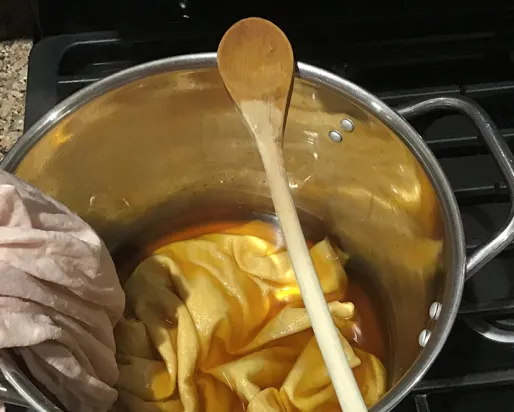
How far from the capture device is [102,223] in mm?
757

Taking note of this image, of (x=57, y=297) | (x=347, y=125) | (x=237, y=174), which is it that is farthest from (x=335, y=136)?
(x=57, y=297)

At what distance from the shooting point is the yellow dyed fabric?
654 mm

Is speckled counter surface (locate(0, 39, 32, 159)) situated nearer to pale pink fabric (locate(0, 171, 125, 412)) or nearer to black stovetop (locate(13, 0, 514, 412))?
black stovetop (locate(13, 0, 514, 412))

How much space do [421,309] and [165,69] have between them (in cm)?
32

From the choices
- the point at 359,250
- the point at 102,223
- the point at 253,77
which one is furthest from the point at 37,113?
the point at 359,250

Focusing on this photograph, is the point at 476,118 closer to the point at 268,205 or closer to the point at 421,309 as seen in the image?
the point at 421,309

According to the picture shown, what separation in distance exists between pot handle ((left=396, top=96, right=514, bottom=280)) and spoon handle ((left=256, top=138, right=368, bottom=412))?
0.39 feet

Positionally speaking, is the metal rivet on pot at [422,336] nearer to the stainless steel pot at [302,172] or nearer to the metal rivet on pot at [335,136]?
the stainless steel pot at [302,172]

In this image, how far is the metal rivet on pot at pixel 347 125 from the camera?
0.65 m

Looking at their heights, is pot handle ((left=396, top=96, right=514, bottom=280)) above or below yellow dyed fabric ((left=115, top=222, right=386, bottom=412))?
above

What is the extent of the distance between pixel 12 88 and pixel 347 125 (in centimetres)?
39

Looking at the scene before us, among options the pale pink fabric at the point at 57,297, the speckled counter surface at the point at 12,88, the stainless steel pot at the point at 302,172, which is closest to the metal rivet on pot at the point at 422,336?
the stainless steel pot at the point at 302,172

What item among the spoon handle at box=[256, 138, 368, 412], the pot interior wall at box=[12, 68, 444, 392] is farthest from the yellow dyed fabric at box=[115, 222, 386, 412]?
the spoon handle at box=[256, 138, 368, 412]

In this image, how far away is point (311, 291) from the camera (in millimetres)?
541
